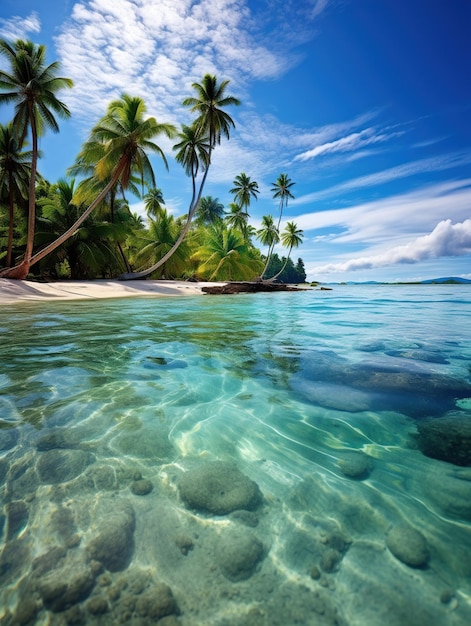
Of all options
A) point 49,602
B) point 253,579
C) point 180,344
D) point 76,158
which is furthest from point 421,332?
point 76,158

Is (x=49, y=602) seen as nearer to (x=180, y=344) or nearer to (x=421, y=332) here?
(x=180, y=344)

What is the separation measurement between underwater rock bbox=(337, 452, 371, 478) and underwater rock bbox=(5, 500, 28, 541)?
1700 millimetres

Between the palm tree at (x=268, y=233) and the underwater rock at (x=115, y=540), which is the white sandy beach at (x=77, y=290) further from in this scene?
the palm tree at (x=268, y=233)

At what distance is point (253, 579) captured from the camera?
1.19m

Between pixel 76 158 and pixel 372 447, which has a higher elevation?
pixel 76 158

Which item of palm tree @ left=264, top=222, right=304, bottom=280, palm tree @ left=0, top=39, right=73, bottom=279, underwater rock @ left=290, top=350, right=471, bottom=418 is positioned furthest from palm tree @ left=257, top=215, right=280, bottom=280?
underwater rock @ left=290, top=350, right=471, bottom=418

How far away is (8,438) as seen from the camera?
6.86ft

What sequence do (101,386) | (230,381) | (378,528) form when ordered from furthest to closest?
(230,381), (101,386), (378,528)

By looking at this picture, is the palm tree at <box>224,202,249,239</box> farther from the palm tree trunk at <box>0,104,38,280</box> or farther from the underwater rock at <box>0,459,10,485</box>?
the underwater rock at <box>0,459,10,485</box>

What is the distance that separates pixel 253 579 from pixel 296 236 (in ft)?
171

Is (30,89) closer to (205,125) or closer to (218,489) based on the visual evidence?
(205,125)

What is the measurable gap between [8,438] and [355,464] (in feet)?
7.66

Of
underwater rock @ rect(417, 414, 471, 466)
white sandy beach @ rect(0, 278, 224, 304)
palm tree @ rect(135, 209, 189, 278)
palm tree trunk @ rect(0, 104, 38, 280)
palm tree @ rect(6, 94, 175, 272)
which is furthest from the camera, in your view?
palm tree @ rect(135, 209, 189, 278)

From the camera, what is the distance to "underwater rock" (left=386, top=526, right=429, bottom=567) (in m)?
1.25
